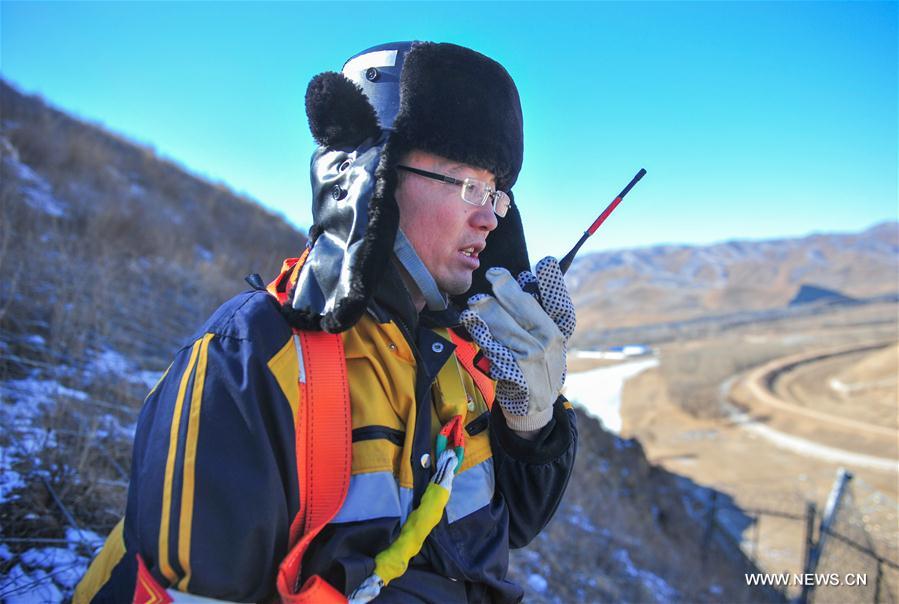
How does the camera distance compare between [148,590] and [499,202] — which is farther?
[499,202]

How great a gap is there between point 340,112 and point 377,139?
0.44 feet

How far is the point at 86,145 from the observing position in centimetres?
1023

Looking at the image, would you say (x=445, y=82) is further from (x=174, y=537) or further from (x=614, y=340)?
(x=614, y=340)

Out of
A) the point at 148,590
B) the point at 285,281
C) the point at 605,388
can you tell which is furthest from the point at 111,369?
the point at 605,388

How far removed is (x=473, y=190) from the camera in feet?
5.73

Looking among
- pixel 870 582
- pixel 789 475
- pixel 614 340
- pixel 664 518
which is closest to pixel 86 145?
pixel 664 518

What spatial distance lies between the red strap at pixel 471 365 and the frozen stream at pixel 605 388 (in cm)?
2680

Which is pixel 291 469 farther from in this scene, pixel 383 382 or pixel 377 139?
pixel 377 139

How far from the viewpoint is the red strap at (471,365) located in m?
1.83

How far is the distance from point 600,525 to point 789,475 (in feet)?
Result: 54.8

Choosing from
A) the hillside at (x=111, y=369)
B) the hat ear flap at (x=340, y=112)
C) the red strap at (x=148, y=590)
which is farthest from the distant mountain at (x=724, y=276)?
the red strap at (x=148, y=590)

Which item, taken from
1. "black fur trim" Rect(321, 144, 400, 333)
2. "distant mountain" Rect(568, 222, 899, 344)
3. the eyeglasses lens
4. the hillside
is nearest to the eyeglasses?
the eyeglasses lens

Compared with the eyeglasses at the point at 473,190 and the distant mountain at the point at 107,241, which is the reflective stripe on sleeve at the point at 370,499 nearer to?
the eyeglasses at the point at 473,190

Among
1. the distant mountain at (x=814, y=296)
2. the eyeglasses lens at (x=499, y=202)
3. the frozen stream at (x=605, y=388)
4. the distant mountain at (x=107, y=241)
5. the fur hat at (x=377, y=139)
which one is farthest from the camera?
the distant mountain at (x=814, y=296)
